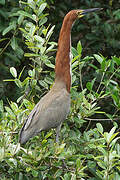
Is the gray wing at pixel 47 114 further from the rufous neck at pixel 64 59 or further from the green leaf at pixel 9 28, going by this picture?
the green leaf at pixel 9 28

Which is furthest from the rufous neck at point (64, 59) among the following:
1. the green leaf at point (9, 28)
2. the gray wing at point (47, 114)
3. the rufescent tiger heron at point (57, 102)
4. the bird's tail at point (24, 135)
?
the green leaf at point (9, 28)

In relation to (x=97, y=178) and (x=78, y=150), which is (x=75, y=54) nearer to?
(x=78, y=150)

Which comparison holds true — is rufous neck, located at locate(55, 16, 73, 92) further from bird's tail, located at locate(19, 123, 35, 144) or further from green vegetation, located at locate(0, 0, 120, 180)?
bird's tail, located at locate(19, 123, 35, 144)

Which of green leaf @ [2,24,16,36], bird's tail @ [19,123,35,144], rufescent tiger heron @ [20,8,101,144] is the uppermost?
green leaf @ [2,24,16,36]

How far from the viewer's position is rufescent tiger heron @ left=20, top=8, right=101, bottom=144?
10.1ft

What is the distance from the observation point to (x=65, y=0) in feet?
16.3

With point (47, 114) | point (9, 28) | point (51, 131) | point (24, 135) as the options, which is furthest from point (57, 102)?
point (9, 28)

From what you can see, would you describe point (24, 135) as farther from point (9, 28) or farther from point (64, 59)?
point (9, 28)

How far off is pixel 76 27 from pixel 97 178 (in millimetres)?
2371

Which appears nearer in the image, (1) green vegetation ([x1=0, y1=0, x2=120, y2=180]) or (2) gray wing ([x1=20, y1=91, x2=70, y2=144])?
(1) green vegetation ([x1=0, y1=0, x2=120, y2=180])

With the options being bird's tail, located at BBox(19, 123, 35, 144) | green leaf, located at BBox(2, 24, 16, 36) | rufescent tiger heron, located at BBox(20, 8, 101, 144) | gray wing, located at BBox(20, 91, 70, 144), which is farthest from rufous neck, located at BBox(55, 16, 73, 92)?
green leaf, located at BBox(2, 24, 16, 36)

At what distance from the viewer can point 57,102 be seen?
323 cm

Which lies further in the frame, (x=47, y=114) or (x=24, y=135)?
(x=47, y=114)

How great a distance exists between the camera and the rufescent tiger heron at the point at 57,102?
10.1ft
